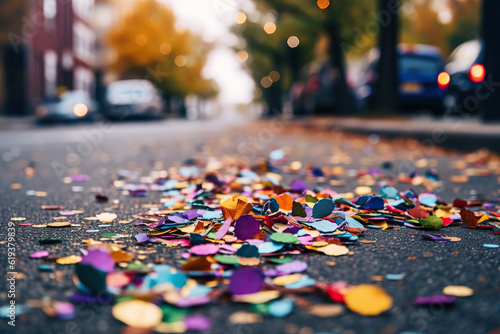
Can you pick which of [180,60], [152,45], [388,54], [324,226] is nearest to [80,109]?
[388,54]

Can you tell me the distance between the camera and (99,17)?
40.1 m

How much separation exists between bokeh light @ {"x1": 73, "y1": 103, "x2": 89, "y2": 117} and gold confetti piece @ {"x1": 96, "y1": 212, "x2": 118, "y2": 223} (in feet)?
44.5

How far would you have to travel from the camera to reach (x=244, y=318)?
1.26m

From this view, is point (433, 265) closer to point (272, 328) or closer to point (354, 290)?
point (354, 290)

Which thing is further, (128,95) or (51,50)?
(51,50)

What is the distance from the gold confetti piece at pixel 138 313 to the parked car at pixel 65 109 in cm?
1434

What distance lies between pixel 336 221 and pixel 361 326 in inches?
39.0

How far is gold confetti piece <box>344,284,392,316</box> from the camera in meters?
1.29

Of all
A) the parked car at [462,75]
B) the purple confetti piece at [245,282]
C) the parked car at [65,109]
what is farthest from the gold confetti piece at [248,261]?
the parked car at [65,109]

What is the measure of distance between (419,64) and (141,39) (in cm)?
2304

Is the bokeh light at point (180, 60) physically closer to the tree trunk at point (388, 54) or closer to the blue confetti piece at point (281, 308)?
the tree trunk at point (388, 54)

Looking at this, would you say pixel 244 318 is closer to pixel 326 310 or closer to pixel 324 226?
pixel 326 310

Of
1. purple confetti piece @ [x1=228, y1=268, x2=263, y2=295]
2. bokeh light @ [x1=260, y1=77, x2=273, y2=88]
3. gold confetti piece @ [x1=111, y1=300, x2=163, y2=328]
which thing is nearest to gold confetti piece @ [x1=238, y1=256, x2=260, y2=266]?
purple confetti piece @ [x1=228, y1=268, x2=263, y2=295]

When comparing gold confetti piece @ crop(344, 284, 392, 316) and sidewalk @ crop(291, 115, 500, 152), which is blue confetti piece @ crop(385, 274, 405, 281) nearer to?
gold confetti piece @ crop(344, 284, 392, 316)
